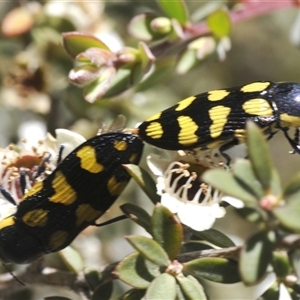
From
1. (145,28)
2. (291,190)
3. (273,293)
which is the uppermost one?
(145,28)

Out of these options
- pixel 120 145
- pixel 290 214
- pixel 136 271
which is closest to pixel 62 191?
pixel 120 145

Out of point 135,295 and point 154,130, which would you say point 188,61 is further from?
point 135,295

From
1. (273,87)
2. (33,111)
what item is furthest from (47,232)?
(33,111)

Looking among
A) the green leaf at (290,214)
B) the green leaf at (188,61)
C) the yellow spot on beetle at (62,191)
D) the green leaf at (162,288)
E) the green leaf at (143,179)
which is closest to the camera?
the green leaf at (290,214)

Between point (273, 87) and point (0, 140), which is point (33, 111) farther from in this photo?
point (273, 87)

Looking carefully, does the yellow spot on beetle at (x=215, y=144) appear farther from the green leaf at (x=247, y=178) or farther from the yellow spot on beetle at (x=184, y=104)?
the green leaf at (x=247, y=178)

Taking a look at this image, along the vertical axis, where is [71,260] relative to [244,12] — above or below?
below

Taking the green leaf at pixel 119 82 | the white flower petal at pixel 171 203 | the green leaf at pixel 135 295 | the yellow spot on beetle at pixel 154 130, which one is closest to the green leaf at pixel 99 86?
Answer: the green leaf at pixel 119 82
